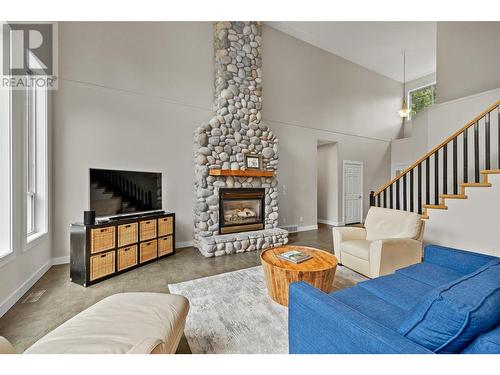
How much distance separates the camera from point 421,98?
24.5 feet

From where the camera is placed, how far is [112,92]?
360 cm

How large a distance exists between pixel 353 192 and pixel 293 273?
554 cm

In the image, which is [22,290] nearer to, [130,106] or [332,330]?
[130,106]

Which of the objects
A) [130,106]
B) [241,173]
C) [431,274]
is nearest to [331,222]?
[241,173]

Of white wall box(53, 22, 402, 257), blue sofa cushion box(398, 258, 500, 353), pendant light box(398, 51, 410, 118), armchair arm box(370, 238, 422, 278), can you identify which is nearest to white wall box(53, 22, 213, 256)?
white wall box(53, 22, 402, 257)

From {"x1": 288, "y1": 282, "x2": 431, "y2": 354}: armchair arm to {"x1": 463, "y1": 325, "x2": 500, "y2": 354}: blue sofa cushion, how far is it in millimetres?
184

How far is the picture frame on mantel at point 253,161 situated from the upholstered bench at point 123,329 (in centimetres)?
313

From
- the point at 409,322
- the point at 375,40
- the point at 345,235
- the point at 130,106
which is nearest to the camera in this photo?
the point at 409,322

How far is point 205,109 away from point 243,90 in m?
0.86

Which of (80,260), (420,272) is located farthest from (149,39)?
(420,272)

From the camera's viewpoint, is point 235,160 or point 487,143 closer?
point 487,143

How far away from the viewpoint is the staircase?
349 cm
